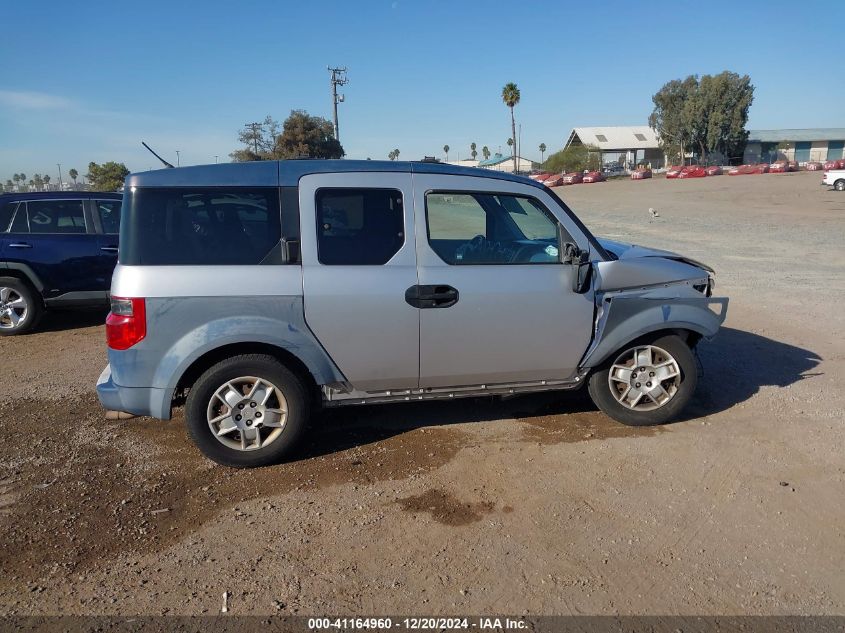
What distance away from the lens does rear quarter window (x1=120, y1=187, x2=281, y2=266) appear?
3797 millimetres

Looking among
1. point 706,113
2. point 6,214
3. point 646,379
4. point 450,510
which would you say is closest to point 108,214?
point 6,214

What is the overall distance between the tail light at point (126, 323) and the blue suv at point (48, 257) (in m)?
4.30

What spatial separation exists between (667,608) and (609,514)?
763mm

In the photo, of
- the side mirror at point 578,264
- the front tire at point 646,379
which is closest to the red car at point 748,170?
the front tire at point 646,379

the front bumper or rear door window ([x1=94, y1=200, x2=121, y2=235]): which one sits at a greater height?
rear door window ([x1=94, y1=200, x2=121, y2=235])

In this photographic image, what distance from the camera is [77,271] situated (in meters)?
7.66

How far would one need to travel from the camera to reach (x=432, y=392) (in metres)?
4.31

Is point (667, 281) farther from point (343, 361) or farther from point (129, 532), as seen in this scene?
point (129, 532)

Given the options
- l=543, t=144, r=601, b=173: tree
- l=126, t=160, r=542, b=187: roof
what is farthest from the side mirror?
l=543, t=144, r=601, b=173: tree

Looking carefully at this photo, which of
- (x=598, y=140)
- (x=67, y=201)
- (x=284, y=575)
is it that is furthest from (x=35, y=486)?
(x=598, y=140)

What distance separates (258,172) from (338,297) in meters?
0.96

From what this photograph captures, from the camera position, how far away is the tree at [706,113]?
7744 centimetres

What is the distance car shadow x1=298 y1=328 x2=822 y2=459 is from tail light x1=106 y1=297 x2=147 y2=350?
1362 mm

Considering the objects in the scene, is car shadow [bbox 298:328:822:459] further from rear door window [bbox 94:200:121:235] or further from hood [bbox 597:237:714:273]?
rear door window [bbox 94:200:121:235]
